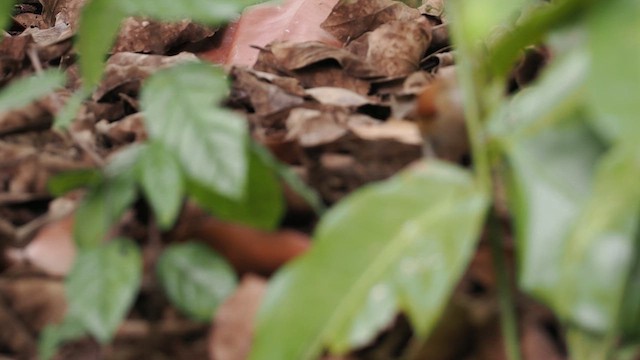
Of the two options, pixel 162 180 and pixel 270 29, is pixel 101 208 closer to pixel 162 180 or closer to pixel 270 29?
pixel 162 180

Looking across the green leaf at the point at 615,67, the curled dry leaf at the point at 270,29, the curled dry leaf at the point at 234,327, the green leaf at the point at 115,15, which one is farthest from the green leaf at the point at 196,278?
the curled dry leaf at the point at 270,29

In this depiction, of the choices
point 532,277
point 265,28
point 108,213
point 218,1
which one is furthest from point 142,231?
point 265,28

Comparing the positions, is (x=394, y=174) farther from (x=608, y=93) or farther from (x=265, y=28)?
(x=265, y=28)

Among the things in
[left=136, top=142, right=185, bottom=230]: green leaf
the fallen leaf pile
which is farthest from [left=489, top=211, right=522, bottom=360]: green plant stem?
[left=136, top=142, right=185, bottom=230]: green leaf

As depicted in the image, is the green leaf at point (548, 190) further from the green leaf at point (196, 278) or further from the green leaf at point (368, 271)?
the green leaf at point (196, 278)

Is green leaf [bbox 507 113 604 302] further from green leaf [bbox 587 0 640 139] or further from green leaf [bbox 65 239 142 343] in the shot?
green leaf [bbox 65 239 142 343]

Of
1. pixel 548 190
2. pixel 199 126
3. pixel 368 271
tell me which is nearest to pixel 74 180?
pixel 199 126
